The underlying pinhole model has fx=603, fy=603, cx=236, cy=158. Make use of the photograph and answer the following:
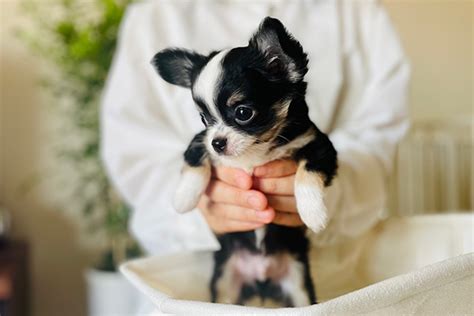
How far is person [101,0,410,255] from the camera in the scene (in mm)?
664

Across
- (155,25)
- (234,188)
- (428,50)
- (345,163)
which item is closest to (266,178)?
(234,188)

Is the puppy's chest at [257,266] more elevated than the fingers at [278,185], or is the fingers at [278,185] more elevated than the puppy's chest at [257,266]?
the fingers at [278,185]

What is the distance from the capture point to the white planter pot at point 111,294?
1.70m

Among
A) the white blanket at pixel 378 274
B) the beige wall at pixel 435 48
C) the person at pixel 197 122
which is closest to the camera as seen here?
the white blanket at pixel 378 274

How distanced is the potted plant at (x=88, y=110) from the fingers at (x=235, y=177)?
124 cm

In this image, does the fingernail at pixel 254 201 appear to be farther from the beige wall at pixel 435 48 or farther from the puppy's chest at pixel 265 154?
the beige wall at pixel 435 48

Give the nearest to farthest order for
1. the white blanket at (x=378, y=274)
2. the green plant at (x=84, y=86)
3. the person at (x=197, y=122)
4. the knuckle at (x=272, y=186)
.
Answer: the white blanket at (x=378, y=274) < the knuckle at (x=272, y=186) < the person at (x=197, y=122) < the green plant at (x=84, y=86)

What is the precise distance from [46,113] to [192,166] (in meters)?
1.58

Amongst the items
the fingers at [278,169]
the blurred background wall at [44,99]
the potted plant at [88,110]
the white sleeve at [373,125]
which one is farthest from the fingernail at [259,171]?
the blurred background wall at [44,99]

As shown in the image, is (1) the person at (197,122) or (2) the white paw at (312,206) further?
(1) the person at (197,122)

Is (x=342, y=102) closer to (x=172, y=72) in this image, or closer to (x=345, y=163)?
(x=345, y=163)

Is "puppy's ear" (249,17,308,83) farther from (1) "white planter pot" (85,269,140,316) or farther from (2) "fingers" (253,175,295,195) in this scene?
(1) "white planter pot" (85,269,140,316)

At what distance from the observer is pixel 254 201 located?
0.46m

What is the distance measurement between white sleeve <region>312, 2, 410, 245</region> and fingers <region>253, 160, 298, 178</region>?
0.20m
